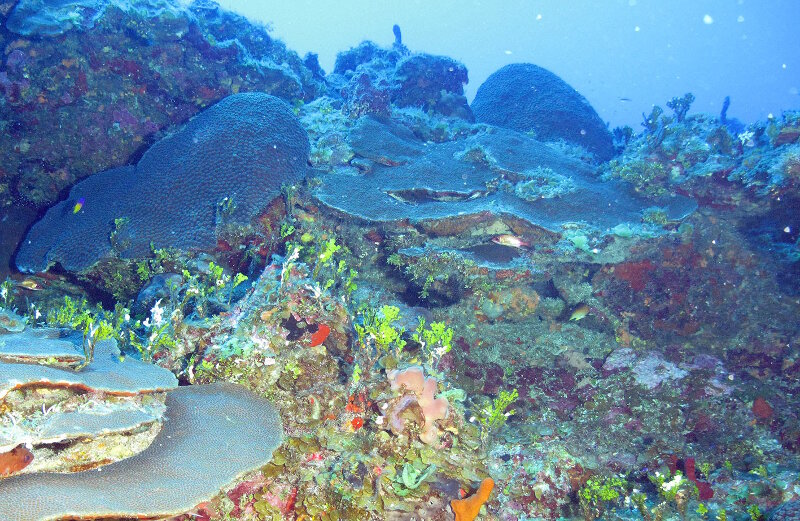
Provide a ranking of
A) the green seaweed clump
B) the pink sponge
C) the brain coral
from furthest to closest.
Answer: the green seaweed clump, the brain coral, the pink sponge

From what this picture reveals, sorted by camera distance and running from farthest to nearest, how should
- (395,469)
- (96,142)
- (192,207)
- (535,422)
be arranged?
1. (96,142)
2. (192,207)
3. (535,422)
4. (395,469)

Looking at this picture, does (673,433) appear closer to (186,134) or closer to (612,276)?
(612,276)

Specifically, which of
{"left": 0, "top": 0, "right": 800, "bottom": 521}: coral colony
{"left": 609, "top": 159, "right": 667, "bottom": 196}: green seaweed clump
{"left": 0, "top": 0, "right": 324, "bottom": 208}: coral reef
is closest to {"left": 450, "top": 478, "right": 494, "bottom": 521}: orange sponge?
{"left": 0, "top": 0, "right": 800, "bottom": 521}: coral colony

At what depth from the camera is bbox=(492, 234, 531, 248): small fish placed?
6.65m

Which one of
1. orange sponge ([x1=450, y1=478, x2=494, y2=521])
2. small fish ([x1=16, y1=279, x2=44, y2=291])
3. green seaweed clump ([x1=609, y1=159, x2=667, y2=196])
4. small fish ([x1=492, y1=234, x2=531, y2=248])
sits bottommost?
small fish ([x1=16, y1=279, x2=44, y2=291])

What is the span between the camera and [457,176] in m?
7.39

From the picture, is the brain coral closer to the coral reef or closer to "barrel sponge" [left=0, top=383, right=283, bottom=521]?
the coral reef

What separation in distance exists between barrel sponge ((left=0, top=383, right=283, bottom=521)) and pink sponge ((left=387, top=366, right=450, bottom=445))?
99cm

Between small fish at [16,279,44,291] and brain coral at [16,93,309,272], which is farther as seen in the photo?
small fish at [16,279,44,291]

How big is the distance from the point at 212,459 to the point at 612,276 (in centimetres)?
675

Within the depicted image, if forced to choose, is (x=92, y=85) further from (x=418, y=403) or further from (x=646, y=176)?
(x=646, y=176)

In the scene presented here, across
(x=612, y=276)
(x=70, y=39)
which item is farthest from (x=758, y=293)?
(x=70, y=39)

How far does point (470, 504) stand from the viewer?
10.8 feet

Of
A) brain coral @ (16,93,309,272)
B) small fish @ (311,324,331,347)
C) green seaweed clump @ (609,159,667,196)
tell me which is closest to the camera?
small fish @ (311,324,331,347)
